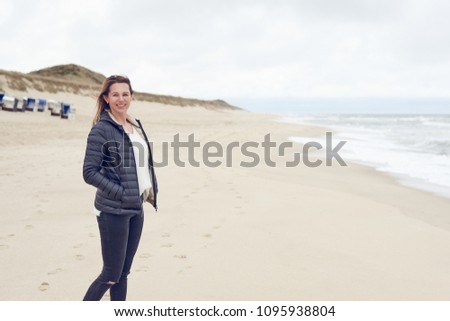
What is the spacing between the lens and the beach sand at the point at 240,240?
4.14 metres

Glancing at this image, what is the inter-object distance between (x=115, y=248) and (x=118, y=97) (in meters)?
1.05

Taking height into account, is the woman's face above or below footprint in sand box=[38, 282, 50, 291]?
above

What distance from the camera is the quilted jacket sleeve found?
Answer: 308 cm

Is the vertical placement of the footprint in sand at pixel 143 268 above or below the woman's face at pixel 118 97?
below

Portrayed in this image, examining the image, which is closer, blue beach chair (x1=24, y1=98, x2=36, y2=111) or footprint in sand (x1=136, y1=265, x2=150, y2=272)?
footprint in sand (x1=136, y1=265, x2=150, y2=272)

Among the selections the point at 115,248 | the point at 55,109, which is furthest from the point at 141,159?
the point at 55,109

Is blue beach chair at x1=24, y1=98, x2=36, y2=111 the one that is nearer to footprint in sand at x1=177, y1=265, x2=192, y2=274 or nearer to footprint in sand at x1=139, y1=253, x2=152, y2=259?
footprint in sand at x1=139, y1=253, x2=152, y2=259

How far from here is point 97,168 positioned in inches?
A: 123

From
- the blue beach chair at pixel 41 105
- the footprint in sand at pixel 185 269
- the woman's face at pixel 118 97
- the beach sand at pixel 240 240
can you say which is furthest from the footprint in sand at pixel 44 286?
the blue beach chair at pixel 41 105

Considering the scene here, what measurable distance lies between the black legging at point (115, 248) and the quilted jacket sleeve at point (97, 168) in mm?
190

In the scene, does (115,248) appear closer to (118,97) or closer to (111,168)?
(111,168)

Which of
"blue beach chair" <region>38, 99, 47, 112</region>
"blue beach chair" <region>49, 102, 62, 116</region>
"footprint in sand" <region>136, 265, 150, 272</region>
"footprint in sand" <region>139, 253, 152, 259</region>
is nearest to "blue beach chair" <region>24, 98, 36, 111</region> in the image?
"blue beach chair" <region>38, 99, 47, 112</region>

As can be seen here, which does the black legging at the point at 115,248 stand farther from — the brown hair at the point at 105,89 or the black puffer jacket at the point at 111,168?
the brown hair at the point at 105,89

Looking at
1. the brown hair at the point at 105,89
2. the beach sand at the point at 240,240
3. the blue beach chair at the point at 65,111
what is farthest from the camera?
the blue beach chair at the point at 65,111
